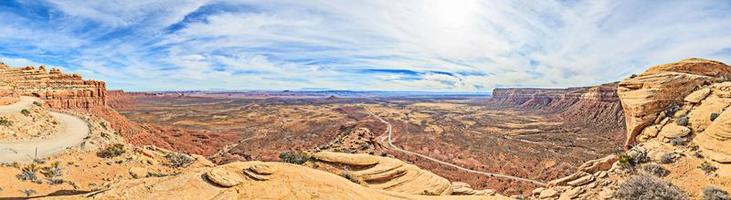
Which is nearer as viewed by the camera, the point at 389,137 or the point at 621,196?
the point at 621,196

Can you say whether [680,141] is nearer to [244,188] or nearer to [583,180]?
[583,180]

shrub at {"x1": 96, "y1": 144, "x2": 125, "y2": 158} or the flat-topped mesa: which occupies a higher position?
the flat-topped mesa

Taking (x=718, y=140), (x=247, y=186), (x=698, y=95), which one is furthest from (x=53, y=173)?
(x=698, y=95)

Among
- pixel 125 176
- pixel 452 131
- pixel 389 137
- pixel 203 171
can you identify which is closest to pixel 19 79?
pixel 125 176

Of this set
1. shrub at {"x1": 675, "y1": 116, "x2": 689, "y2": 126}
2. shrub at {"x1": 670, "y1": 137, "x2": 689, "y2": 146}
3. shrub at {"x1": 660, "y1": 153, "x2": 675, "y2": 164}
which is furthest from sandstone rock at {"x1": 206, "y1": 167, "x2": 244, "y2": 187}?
shrub at {"x1": 675, "y1": 116, "x2": 689, "y2": 126}

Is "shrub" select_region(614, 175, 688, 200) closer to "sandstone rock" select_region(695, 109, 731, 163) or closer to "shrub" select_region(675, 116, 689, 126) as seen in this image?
"sandstone rock" select_region(695, 109, 731, 163)

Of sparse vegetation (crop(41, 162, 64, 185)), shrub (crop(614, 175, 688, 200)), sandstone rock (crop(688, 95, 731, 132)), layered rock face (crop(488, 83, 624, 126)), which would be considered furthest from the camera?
layered rock face (crop(488, 83, 624, 126))

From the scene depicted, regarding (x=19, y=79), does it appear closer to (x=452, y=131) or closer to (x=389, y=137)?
(x=389, y=137)
